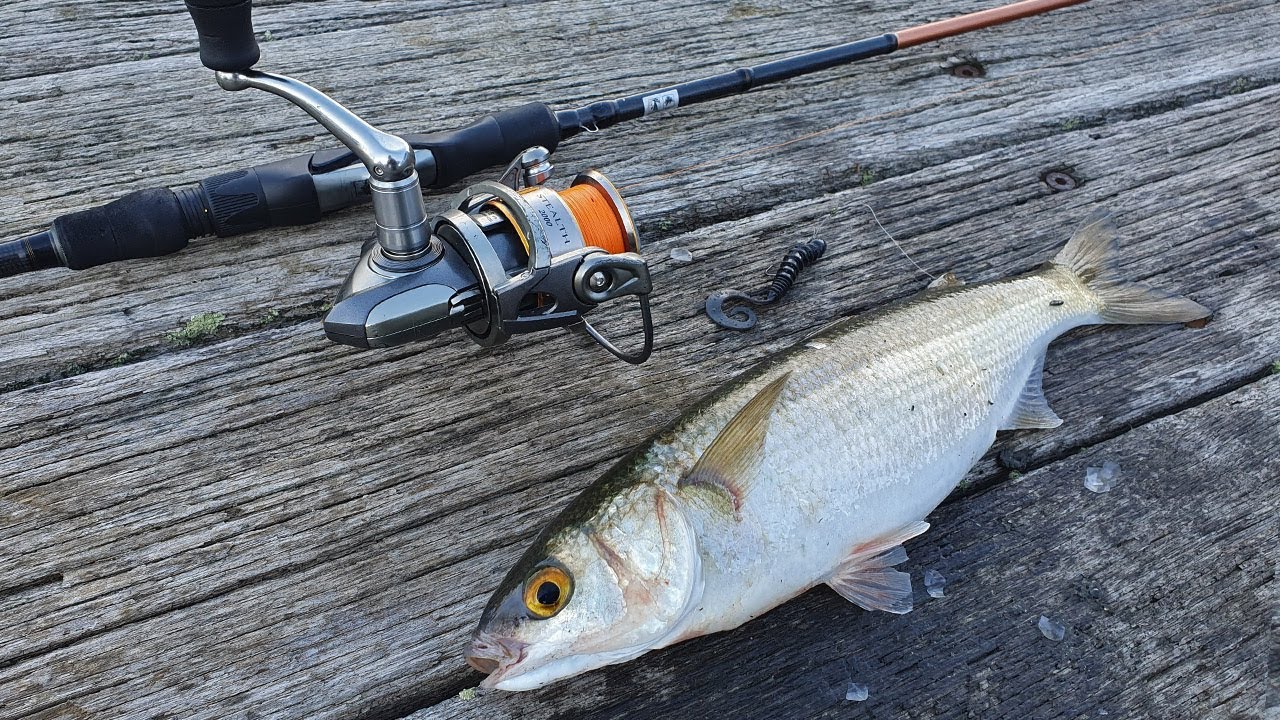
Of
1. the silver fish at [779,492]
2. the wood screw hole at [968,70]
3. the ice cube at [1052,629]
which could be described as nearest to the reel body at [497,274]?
the silver fish at [779,492]

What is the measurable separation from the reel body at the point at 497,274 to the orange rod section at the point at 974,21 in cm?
187

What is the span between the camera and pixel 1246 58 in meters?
3.48

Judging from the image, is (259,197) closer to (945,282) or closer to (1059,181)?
(945,282)

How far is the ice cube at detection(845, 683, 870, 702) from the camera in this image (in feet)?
5.41

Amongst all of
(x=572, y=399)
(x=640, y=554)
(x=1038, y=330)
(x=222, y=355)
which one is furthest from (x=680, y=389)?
(x=222, y=355)

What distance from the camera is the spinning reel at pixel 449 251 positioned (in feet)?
5.69

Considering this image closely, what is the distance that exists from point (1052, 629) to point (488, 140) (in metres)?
2.02

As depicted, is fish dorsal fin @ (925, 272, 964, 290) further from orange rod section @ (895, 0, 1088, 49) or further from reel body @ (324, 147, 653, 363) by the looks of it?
orange rod section @ (895, 0, 1088, 49)

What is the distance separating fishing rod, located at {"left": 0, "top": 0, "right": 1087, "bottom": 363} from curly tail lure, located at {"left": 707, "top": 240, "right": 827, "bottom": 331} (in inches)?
11.0

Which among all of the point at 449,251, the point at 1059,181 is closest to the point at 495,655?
the point at 449,251

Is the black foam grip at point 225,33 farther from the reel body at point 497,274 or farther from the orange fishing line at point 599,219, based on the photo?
the orange fishing line at point 599,219

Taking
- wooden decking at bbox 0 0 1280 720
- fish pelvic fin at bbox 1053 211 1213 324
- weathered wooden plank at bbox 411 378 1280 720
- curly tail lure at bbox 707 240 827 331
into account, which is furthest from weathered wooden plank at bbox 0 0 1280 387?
weathered wooden plank at bbox 411 378 1280 720

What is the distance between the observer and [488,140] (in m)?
2.60

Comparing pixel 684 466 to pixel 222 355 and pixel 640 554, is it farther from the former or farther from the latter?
pixel 222 355
